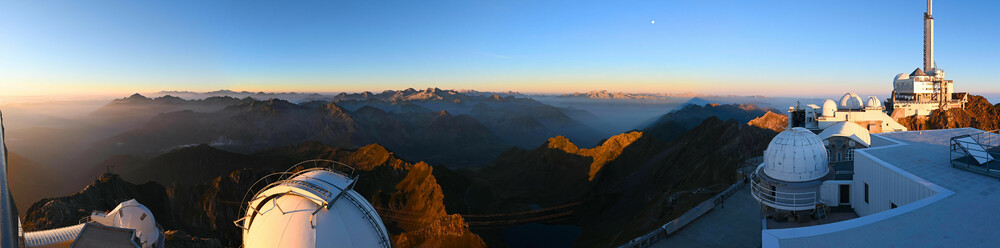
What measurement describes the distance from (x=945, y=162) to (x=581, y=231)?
102 ft

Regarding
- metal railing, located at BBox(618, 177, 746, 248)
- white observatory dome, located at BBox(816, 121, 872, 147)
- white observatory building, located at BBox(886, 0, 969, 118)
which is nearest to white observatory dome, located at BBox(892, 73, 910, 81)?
white observatory building, located at BBox(886, 0, 969, 118)

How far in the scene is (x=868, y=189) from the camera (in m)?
17.2

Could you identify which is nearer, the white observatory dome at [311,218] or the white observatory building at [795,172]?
the white observatory dome at [311,218]

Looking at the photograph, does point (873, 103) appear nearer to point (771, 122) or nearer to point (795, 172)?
point (771, 122)

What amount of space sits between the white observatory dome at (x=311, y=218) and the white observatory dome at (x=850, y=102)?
4950 cm

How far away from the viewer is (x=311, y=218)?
40.9ft

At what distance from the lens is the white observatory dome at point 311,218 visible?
12320 millimetres

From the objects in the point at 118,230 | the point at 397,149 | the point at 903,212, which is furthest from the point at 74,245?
the point at 397,149

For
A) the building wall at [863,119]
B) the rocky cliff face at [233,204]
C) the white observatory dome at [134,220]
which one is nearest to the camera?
the white observatory dome at [134,220]

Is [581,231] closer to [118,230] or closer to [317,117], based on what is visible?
[118,230]

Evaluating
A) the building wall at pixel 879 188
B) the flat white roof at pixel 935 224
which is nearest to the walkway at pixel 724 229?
the building wall at pixel 879 188

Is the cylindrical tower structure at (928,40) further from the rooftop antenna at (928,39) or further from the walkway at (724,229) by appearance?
the walkway at (724,229)

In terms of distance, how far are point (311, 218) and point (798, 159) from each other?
1793 cm

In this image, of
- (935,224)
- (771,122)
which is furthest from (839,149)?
(771,122)
